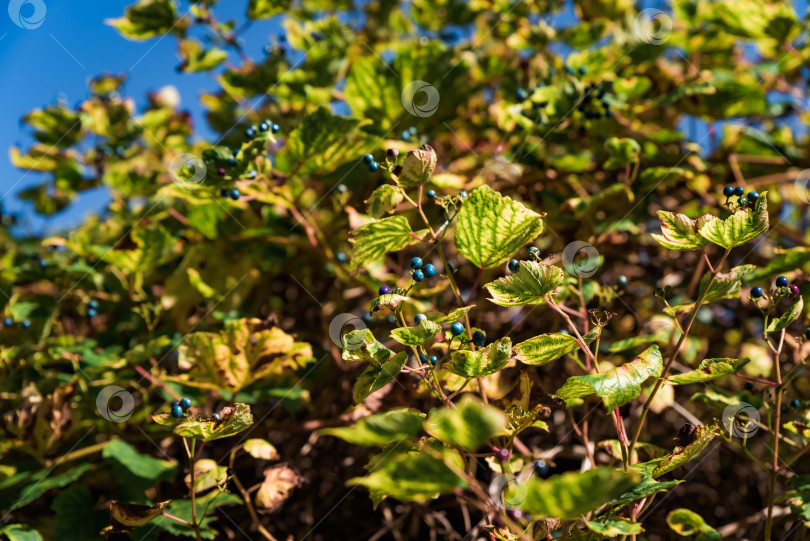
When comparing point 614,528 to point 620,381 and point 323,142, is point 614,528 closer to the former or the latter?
point 620,381

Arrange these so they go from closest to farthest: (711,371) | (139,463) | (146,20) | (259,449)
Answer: (711,371) < (259,449) < (139,463) < (146,20)

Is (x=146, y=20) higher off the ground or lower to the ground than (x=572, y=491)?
higher

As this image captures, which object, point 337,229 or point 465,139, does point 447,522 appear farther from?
point 465,139

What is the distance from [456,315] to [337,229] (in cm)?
80

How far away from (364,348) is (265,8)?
4.21 ft

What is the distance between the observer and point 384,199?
949mm

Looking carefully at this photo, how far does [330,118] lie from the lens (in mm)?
1229

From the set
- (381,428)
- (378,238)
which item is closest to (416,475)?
(381,428)

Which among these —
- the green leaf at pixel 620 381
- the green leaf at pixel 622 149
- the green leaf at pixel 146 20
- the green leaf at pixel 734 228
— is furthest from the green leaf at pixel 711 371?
the green leaf at pixel 146 20

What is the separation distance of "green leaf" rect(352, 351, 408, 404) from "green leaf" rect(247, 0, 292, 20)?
1.28 metres

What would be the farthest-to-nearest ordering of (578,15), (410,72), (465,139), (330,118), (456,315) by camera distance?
(578,15) < (465,139) < (410,72) < (330,118) < (456,315)

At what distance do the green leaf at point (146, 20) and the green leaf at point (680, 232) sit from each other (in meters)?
1.48

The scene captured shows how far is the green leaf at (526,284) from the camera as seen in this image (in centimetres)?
81

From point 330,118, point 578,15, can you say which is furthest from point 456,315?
point 578,15
